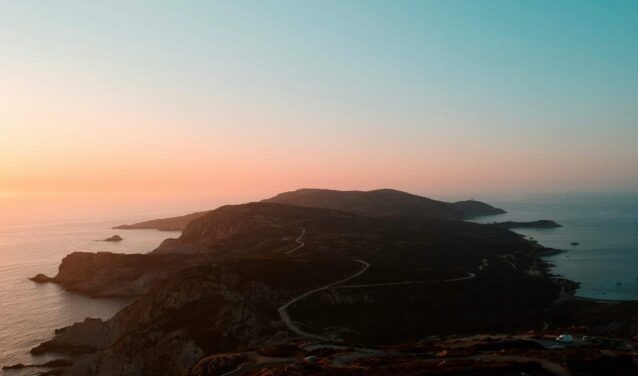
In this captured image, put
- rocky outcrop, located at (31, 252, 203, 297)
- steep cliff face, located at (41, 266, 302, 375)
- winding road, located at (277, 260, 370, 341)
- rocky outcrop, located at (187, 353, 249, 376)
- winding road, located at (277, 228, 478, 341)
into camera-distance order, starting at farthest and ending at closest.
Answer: rocky outcrop, located at (31, 252, 203, 297), winding road, located at (277, 228, 478, 341), winding road, located at (277, 260, 370, 341), steep cliff face, located at (41, 266, 302, 375), rocky outcrop, located at (187, 353, 249, 376)

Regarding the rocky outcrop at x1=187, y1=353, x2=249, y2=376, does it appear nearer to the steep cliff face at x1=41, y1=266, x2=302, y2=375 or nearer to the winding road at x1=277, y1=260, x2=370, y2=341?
the steep cliff face at x1=41, y1=266, x2=302, y2=375

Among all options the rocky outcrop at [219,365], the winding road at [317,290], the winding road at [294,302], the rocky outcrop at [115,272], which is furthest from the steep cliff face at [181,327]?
the rocky outcrop at [115,272]

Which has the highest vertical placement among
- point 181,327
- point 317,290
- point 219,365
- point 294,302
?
point 317,290

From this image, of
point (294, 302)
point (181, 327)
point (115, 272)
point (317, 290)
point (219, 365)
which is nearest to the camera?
point (219, 365)

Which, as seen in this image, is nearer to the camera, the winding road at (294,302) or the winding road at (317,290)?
the winding road at (294,302)

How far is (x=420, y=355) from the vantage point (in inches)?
2203

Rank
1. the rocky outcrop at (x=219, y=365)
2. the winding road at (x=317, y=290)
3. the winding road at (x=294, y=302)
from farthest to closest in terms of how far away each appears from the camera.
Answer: the winding road at (x=317, y=290)
the winding road at (x=294, y=302)
the rocky outcrop at (x=219, y=365)

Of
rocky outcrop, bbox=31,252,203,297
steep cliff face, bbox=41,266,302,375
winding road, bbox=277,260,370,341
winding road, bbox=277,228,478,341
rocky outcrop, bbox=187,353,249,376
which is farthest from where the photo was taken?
rocky outcrop, bbox=31,252,203,297

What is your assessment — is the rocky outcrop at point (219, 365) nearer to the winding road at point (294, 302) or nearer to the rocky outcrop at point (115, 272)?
the winding road at point (294, 302)

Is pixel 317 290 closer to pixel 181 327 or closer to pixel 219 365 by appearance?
pixel 181 327

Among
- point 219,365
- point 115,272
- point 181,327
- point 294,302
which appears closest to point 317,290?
point 294,302

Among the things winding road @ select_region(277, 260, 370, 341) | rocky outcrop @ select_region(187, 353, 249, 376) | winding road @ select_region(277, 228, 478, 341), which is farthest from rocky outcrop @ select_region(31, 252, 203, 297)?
rocky outcrop @ select_region(187, 353, 249, 376)

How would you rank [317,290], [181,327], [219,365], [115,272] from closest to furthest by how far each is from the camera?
[219,365], [181,327], [317,290], [115,272]

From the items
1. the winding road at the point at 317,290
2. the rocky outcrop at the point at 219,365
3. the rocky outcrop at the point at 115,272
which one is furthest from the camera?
the rocky outcrop at the point at 115,272
